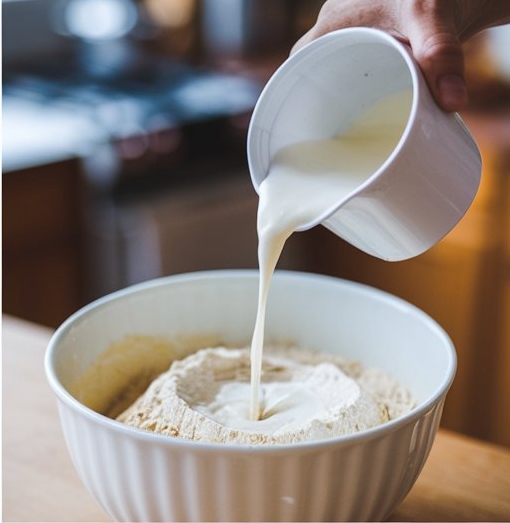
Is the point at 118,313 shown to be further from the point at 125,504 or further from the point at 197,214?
the point at 197,214

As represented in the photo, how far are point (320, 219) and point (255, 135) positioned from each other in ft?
0.53

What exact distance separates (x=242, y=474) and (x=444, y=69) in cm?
30

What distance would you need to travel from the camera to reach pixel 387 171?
565mm

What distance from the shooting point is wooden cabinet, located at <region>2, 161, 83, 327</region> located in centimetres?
174

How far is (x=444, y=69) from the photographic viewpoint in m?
0.58

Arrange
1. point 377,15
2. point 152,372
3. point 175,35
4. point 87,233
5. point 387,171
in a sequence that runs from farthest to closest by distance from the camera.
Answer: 1. point 175,35
2. point 87,233
3. point 152,372
4. point 377,15
5. point 387,171

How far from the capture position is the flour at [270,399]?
0.62m

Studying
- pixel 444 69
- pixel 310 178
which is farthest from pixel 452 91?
pixel 310 178

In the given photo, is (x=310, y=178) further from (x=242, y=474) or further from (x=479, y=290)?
(x=479, y=290)

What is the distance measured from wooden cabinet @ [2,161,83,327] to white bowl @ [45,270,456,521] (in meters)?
1.03

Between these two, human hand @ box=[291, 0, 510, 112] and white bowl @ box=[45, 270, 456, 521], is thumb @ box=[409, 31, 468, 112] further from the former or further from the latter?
white bowl @ box=[45, 270, 456, 521]

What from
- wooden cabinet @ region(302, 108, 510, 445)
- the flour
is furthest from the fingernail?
wooden cabinet @ region(302, 108, 510, 445)

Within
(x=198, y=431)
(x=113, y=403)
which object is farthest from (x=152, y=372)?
(x=198, y=431)

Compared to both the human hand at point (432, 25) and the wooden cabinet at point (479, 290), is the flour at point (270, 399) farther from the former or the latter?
the wooden cabinet at point (479, 290)
